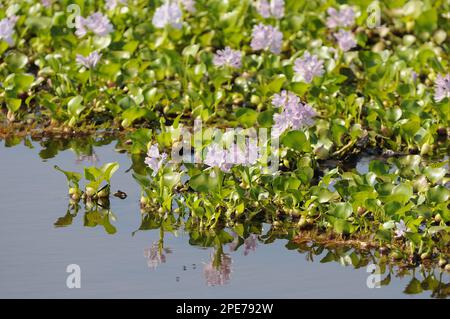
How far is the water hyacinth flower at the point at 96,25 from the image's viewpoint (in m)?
9.42

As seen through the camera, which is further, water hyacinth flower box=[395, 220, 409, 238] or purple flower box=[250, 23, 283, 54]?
purple flower box=[250, 23, 283, 54]

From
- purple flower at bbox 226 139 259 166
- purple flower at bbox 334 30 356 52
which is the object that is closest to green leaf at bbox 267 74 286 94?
purple flower at bbox 334 30 356 52

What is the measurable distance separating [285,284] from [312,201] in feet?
2.80

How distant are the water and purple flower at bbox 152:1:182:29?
283 centimetres

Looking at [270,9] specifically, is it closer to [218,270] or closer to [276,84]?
[276,84]

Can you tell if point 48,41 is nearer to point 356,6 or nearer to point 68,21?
point 68,21

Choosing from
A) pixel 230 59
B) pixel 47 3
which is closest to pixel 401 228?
pixel 230 59

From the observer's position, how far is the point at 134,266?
6230 millimetres

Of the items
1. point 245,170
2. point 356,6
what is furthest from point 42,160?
point 356,6

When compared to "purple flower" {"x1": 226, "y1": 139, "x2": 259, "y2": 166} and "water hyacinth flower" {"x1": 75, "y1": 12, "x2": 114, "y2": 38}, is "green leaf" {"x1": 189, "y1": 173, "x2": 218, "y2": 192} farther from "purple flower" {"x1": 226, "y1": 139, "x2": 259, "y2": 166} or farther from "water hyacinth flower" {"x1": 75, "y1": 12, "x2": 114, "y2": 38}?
"water hyacinth flower" {"x1": 75, "y1": 12, "x2": 114, "y2": 38}

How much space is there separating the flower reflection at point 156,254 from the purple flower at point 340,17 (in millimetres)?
3773

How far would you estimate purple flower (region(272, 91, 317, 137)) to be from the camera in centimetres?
728

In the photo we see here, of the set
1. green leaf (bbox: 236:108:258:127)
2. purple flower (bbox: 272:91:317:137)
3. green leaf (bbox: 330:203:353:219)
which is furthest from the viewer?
green leaf (bbox: 236:108:258:127)
